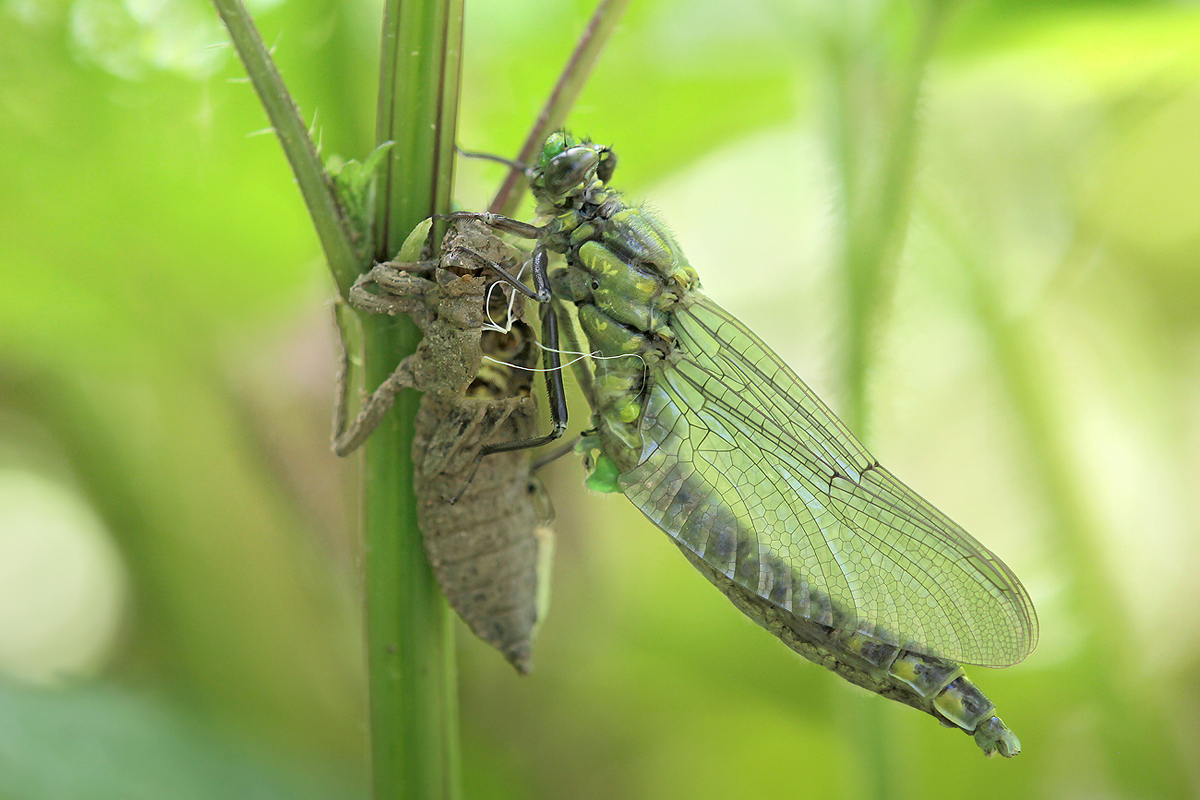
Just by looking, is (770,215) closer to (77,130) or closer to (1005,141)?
(1005,141)

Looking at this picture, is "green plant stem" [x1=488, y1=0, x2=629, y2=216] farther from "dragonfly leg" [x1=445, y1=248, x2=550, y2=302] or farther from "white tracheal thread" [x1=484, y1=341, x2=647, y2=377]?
"white tracheal thread" [x1=484, y1=341, x2=647, y2=377]

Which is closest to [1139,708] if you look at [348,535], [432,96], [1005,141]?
[1005,141]

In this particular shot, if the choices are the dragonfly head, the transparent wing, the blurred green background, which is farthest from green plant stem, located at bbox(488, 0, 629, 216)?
the blurred green background

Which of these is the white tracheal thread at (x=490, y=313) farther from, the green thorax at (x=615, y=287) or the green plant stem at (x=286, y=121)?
the green plant stem at (x=286, y=121)

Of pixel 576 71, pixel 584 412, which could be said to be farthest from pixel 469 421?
pixel 584 412

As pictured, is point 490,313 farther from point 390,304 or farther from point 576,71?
point 576,71

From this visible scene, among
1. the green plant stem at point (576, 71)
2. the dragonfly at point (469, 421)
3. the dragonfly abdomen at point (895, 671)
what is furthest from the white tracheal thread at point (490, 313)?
the dragonfly abdomen at point (895, 671)
